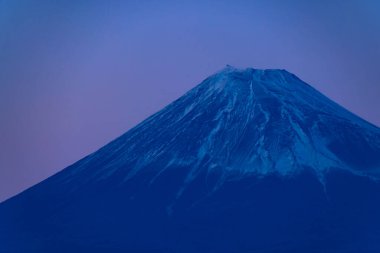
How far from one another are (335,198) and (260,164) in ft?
12.1

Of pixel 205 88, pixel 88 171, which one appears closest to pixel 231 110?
pixel 205 88

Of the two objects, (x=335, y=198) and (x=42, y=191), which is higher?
(x=42, y=191)

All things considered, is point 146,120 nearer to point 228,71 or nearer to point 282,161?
point 228,71

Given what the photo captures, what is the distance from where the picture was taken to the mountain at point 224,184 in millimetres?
27469

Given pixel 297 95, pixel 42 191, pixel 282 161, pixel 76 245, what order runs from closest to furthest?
pixel 76 245
pixel 282 161
pixel 42 191
pixel 297 95

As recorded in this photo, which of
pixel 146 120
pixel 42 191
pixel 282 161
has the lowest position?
pixel 282 161

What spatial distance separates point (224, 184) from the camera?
30.7m

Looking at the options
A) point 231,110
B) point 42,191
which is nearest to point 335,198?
point 231,110

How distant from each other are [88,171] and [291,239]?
11.5 m

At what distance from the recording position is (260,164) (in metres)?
31.5

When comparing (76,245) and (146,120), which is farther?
(146,120)

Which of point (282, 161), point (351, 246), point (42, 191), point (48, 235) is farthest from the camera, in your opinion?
point (42, 191)

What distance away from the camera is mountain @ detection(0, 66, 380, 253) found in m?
27.5

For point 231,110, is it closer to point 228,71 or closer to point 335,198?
point 228,71
